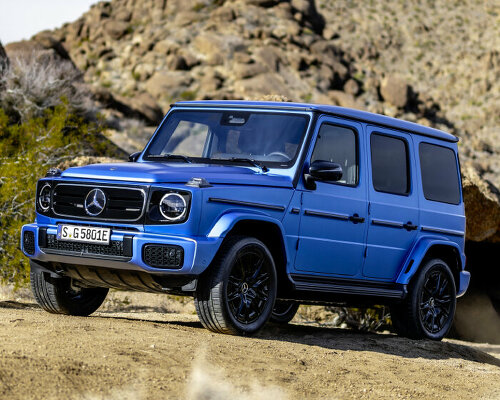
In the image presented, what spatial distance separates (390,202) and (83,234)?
Result: 339cm

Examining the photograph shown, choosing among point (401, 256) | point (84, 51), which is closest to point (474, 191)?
point (401, 256)

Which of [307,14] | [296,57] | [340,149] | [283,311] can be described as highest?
[307,14]

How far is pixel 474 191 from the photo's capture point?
14891mm

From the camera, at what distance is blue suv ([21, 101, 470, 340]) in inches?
252

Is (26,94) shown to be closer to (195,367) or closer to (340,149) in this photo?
(340,149)

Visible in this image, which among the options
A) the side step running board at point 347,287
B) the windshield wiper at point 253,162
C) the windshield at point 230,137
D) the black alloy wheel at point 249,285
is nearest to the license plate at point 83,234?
the black alloy wheel at point 249,285

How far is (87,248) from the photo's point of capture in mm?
6598

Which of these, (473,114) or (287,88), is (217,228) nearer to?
(287,88)

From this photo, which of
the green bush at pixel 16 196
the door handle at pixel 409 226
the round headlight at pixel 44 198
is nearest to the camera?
the round headlight at pixel 44 198

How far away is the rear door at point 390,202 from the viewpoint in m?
8.34

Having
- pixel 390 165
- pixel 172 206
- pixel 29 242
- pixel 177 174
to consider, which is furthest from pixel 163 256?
pixel 390 165

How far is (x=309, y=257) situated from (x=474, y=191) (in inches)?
322

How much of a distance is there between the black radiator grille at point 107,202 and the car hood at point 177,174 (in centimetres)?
9

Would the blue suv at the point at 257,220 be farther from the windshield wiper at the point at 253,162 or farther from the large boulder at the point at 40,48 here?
the large boulder at the point at 40,48
